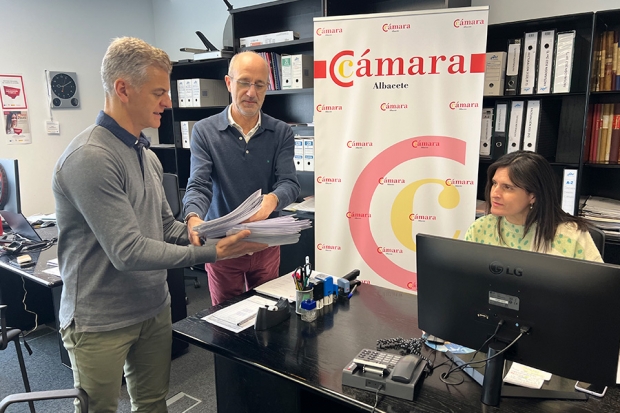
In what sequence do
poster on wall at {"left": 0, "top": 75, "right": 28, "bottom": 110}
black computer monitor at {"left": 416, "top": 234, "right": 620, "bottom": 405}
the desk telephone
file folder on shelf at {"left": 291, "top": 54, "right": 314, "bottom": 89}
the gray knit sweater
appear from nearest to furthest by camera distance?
black computer monitor at {"left": 416, "top": 234, "right": 620, "bottom": 405}
the desk telephone
the gray knit sweater
file folder on shelf at {"left": 291, "top": 54, "right": 314, "bottom": 89}
poster on wall at {"left": 0, "top": 75, "right": 28, "bottom": 110}

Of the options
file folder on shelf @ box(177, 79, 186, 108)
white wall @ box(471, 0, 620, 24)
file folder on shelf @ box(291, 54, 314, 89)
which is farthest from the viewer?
file folder on shelf @ box(177, 79, 186, 108)

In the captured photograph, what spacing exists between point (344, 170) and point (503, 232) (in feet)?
4.13

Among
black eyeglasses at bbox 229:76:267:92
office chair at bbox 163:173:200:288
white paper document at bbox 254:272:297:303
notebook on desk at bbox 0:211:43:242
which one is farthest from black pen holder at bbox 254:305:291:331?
office chair at bbox 163:173:200:288

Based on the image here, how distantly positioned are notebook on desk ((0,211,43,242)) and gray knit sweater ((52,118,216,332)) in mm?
→ 1655

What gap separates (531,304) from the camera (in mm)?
1087

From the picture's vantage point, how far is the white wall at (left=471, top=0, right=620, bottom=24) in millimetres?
2629

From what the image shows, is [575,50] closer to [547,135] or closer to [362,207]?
[547,135]

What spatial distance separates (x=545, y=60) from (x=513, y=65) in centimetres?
17

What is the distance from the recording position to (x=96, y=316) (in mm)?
1351

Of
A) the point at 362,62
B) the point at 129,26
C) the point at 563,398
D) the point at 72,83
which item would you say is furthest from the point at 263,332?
the point at 129,26

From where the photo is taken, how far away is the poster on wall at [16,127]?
389 cm

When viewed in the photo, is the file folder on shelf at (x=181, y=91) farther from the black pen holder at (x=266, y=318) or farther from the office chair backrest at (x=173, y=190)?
the black pen holder at (x=266, y=318)

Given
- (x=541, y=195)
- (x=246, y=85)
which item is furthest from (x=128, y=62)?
(x=541, y=195)

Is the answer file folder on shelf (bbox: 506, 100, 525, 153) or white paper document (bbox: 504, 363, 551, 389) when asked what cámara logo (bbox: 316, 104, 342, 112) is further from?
white paper document (bbox: 504, 363, 551, 389)
